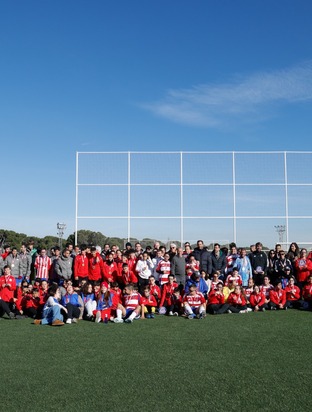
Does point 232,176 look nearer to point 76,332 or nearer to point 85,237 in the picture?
point 85,237

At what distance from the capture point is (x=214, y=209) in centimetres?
1842

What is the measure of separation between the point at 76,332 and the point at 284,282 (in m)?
6.69

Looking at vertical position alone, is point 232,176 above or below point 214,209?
above

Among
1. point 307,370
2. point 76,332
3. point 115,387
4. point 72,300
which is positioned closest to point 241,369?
point 307,370

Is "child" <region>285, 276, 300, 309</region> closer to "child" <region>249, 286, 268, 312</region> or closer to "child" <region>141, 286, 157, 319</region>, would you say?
"child" <region>249, 286, 268, 312</region>

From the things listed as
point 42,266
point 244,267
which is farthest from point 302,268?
point 42,266

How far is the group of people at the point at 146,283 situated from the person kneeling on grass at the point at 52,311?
22mm

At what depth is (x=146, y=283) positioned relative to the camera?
12.8m

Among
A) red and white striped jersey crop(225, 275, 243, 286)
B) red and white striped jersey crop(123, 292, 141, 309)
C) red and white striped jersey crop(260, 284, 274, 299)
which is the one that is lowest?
red and white striped jersey crop(123, 292, 141, 309)

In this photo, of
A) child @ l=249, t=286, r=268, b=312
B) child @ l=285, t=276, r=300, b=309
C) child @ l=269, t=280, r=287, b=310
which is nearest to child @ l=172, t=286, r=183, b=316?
child @ l=249, t=286, r=268, b=312

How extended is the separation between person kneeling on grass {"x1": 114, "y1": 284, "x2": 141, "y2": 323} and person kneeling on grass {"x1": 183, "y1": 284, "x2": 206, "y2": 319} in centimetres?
114

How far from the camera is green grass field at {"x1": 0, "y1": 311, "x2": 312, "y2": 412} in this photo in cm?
469

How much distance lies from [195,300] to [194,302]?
0.05 metres

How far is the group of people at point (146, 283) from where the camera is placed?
→ 11211 mm
